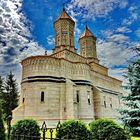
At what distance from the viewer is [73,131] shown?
10.5m

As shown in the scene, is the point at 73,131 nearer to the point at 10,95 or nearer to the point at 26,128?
the point at 26,128

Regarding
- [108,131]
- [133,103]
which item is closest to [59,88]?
[108,131]

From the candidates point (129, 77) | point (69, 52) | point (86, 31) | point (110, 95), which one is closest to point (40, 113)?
point (69, 52)

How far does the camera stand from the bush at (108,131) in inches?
409

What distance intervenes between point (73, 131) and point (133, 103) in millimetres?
3561

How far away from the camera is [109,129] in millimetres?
10516

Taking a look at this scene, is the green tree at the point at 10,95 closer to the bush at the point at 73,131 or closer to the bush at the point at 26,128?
the bush at the point at 26,128

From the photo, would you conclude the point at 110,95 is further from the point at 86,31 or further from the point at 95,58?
the point at 86,31

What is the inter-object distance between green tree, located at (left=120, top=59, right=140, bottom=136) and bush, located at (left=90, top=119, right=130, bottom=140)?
1.61 feet

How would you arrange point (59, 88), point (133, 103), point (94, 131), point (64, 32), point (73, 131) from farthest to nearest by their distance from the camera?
point (64, 32) → point (59, 88) → point (94, 131) → point (73, 131) → point (133, 103)

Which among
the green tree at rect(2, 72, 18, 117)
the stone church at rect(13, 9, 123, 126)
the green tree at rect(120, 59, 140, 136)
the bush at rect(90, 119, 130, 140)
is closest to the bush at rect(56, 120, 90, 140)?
the bush at rect(90, 119, 130, 140)

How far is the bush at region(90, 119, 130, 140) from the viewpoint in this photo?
10.4 metres

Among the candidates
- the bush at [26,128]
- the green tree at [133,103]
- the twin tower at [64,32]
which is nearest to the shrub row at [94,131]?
the green tree at [133,103]

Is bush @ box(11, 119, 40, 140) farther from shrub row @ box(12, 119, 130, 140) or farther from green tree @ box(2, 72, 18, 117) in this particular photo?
green tree @ box(2, 72, 18, 117)
